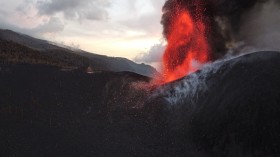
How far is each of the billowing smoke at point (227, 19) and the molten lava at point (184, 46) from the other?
0.71 m

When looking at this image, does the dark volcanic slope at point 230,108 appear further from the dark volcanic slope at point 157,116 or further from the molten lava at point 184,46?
the molten lava at point 184,46

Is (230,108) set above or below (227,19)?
below

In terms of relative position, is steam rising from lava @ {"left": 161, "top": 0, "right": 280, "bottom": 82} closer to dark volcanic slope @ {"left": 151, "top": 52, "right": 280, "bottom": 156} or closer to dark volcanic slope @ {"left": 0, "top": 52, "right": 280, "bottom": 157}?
dark volcanic slope @ {"left": 0, "top": 52, "right": 280, "bottom": 157}

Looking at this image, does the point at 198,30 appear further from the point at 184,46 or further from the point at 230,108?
the point at 230,108

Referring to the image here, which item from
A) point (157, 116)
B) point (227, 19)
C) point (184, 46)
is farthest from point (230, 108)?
point (227, 19)

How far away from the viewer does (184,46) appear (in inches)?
2112

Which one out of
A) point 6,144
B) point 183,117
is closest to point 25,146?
point 6,144

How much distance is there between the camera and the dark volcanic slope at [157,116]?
3219cm

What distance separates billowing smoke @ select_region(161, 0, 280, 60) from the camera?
53.5 meters

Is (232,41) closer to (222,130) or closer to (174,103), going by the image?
(174,103)

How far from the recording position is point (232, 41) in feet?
184

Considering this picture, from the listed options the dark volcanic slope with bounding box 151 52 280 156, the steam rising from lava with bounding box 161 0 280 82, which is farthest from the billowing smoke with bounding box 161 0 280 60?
the dark volcanic slope with bounding box 151 52 280 156

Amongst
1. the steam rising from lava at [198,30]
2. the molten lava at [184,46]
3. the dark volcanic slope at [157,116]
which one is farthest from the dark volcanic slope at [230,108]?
the steam rising from lava at [198,30]

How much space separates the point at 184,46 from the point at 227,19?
7020mm
